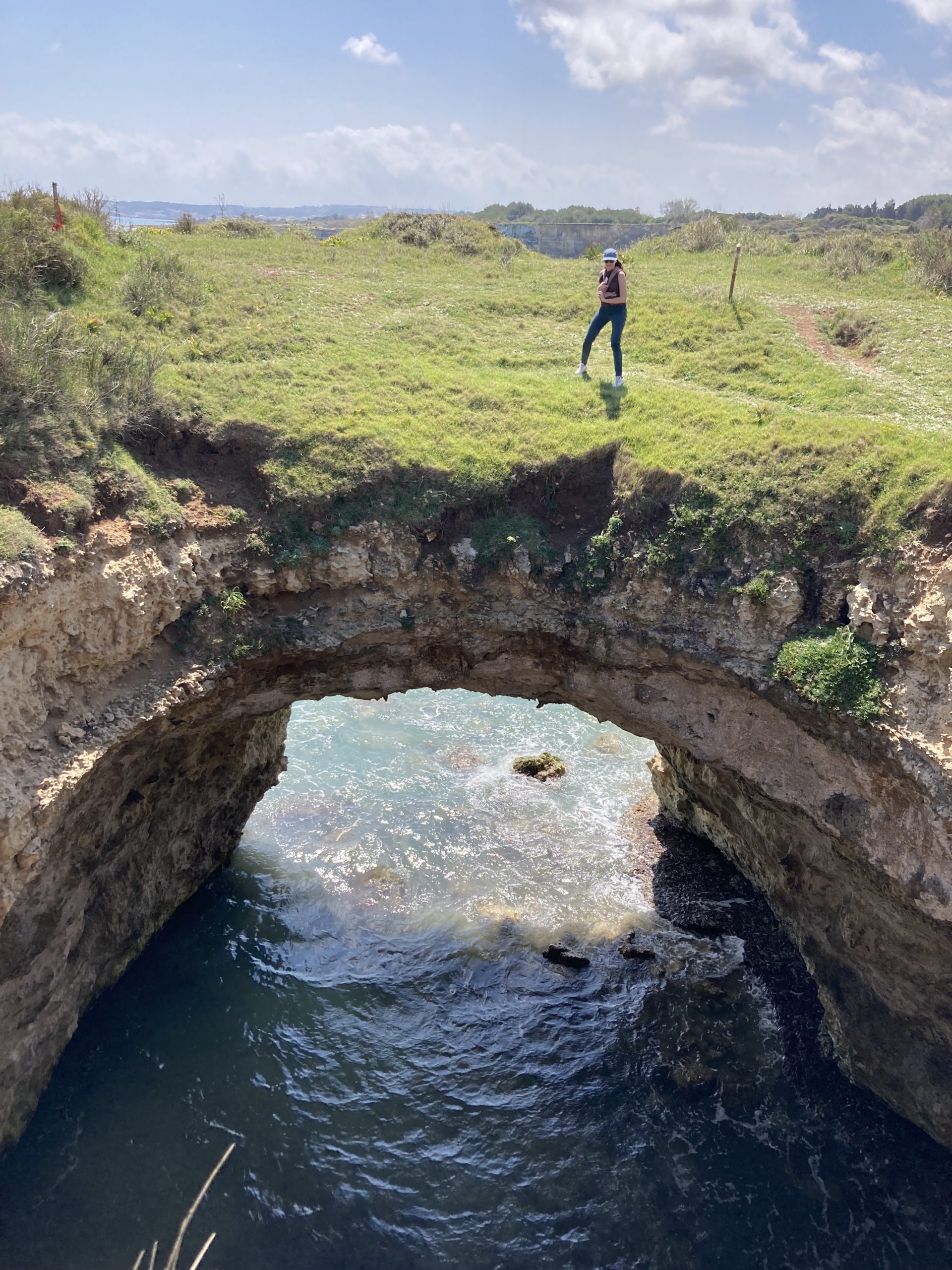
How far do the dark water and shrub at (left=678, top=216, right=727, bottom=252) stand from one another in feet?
66.5

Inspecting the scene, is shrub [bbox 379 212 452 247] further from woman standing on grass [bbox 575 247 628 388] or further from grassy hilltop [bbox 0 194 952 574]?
woman standing on grass [bbox 575 247 628 388]

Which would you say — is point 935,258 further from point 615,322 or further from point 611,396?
point 611,396

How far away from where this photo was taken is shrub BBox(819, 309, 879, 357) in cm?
1758

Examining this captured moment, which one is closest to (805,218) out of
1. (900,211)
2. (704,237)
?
(900,211)

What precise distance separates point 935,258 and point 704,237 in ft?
27.5

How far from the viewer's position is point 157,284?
54.5 ft

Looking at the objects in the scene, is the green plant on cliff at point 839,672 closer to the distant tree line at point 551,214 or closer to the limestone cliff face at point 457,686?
the limestone cliff face at point 457,686

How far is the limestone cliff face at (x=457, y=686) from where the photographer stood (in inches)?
391

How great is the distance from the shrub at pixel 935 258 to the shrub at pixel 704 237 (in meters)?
6.19

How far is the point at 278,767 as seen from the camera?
57.0 feet

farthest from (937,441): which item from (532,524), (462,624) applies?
(462,624)

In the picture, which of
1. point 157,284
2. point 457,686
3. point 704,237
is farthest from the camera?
→ point 704,237

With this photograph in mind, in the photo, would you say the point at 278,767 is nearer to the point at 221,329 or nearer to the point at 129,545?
the point at 129,545

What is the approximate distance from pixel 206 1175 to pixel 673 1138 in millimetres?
6359
